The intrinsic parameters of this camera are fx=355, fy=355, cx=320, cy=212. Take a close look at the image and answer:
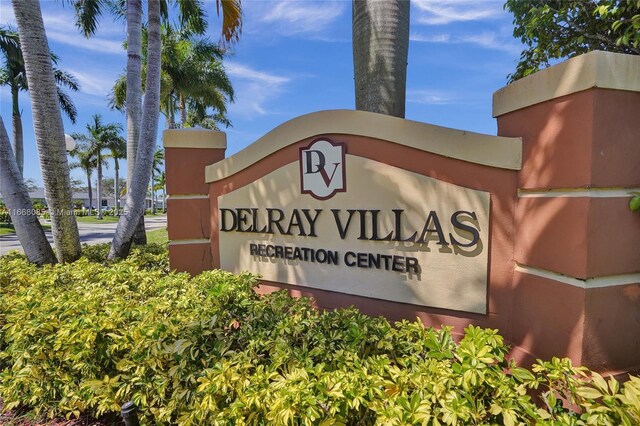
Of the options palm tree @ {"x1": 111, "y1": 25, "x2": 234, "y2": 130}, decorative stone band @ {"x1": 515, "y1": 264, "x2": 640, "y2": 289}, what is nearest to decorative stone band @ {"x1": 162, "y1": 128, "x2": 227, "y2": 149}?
decorative stone band @ {"x1": 515, "y1": 264, "x2": 640, "y2": 289}

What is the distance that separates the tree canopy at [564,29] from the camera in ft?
18.0

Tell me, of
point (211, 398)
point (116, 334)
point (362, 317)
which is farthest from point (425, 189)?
point (116, 334)

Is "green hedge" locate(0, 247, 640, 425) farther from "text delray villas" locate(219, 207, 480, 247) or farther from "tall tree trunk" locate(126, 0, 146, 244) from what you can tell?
"tall tree trunk" locate(126, 0, 146, 244)

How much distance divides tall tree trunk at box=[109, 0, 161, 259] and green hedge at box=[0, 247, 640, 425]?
85.2 inches

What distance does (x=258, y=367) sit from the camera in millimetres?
2334

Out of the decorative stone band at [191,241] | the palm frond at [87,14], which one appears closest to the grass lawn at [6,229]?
the palm frond at [87,14]

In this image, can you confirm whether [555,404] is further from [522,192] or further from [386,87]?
[386,87]

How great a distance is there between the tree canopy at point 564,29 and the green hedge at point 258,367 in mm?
5180

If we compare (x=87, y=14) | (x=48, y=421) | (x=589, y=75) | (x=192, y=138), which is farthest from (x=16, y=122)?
(x=589, y=75)

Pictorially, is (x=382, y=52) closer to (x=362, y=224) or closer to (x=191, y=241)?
(x=362, y=224)

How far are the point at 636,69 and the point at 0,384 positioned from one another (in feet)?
18.7

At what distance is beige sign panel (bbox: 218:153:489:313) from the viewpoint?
289 cm

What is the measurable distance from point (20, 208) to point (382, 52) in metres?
5.62

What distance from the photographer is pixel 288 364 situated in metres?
2.38
